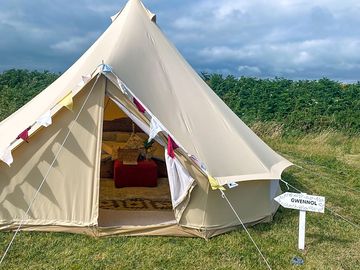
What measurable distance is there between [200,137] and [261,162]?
2.73 ft

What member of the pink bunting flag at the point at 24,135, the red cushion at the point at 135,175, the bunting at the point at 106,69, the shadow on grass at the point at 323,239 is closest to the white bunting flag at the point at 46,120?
the pink bunting flag at the point at 24,135

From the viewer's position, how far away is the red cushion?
7.02m

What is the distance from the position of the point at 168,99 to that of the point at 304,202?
1.99 meters

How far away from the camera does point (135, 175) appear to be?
711 cm

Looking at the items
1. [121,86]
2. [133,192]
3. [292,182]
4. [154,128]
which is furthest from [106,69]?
[292,182]

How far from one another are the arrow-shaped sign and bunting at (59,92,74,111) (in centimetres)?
243

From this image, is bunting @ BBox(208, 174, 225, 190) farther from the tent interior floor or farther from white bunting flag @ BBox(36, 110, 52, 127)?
white bunting flag @ BBox(36, 110, 52, 127)

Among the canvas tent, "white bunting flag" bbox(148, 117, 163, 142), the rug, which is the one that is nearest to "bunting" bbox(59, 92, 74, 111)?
the canvas tent

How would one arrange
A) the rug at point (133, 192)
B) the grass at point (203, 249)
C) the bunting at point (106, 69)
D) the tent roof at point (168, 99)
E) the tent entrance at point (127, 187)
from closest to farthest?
the grass at point (203, 249)
the bunting at point (106, 69)
the tent roof at point (168, 99)
the tent entrance at point (127, 187)
the rug at point (133, 192)

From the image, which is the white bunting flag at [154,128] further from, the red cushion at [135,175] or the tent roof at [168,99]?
the red cushion at [135,175]

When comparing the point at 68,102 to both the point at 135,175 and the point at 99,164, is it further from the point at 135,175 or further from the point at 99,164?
the point at 135,175

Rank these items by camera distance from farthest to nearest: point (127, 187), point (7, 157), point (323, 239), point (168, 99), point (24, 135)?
point (127, 187), point (168, 99), point (323, 239), point (24, 135), point (7, 157)

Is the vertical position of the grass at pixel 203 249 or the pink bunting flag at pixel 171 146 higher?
the pink bunting flag at pixel 171 146

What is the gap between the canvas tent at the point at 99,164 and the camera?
16.0 ft
